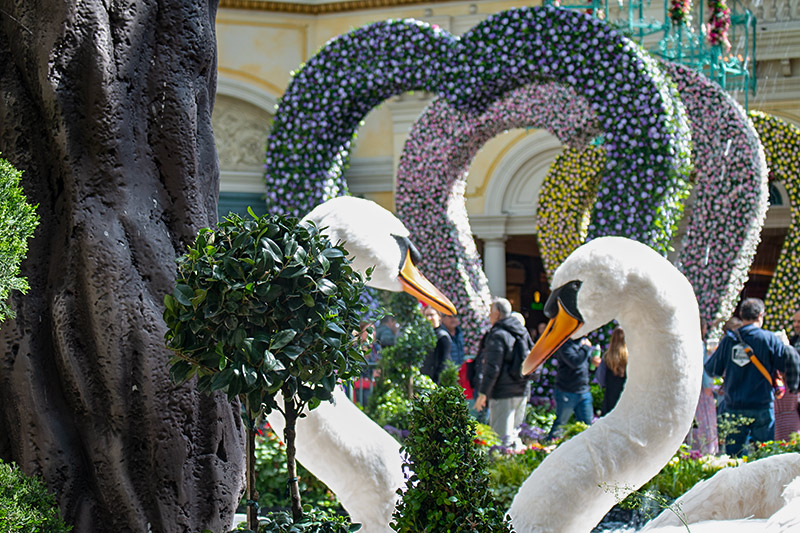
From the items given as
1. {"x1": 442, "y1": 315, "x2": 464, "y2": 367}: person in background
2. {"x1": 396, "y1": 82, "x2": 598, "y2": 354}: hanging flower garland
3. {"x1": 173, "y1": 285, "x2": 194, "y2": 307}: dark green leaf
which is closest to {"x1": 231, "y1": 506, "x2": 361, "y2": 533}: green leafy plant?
{"x1": 173, "y1": 285, "x2": 194, "y2": 307}: dark green leaf

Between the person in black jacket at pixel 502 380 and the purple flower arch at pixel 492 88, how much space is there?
182 centimetres

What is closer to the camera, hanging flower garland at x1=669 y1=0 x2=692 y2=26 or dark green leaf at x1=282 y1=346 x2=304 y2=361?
dark green leaf at x1=282 y1=346 x2=304 y2=361

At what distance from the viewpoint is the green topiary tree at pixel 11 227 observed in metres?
1.74

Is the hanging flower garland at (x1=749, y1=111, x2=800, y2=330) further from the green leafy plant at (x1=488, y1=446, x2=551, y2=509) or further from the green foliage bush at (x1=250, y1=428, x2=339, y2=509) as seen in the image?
the green foliage bush at (x1=250, y1=428, x2=339, y2=509)

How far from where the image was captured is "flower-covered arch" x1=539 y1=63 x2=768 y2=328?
9297 mm

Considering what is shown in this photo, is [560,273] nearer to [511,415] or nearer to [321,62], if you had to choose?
[511,415]

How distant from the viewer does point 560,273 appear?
3.38 meters

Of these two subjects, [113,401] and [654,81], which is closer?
[113,401]

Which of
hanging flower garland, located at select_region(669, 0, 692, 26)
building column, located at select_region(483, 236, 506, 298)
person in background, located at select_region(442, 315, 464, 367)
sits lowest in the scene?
building column, located at select_region(483, 236, 506, 298)

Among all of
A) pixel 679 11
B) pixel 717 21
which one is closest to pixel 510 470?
pixel 679 11

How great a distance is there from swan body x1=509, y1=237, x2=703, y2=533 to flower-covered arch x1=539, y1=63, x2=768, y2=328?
6.27 m

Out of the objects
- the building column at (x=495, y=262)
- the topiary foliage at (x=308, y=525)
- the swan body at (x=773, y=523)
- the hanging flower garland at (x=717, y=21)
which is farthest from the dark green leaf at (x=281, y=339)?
the building column at (x=495, y=262)

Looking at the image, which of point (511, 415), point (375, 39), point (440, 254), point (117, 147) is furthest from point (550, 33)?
point (117, 147)

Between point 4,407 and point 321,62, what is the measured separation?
7.57 metres
